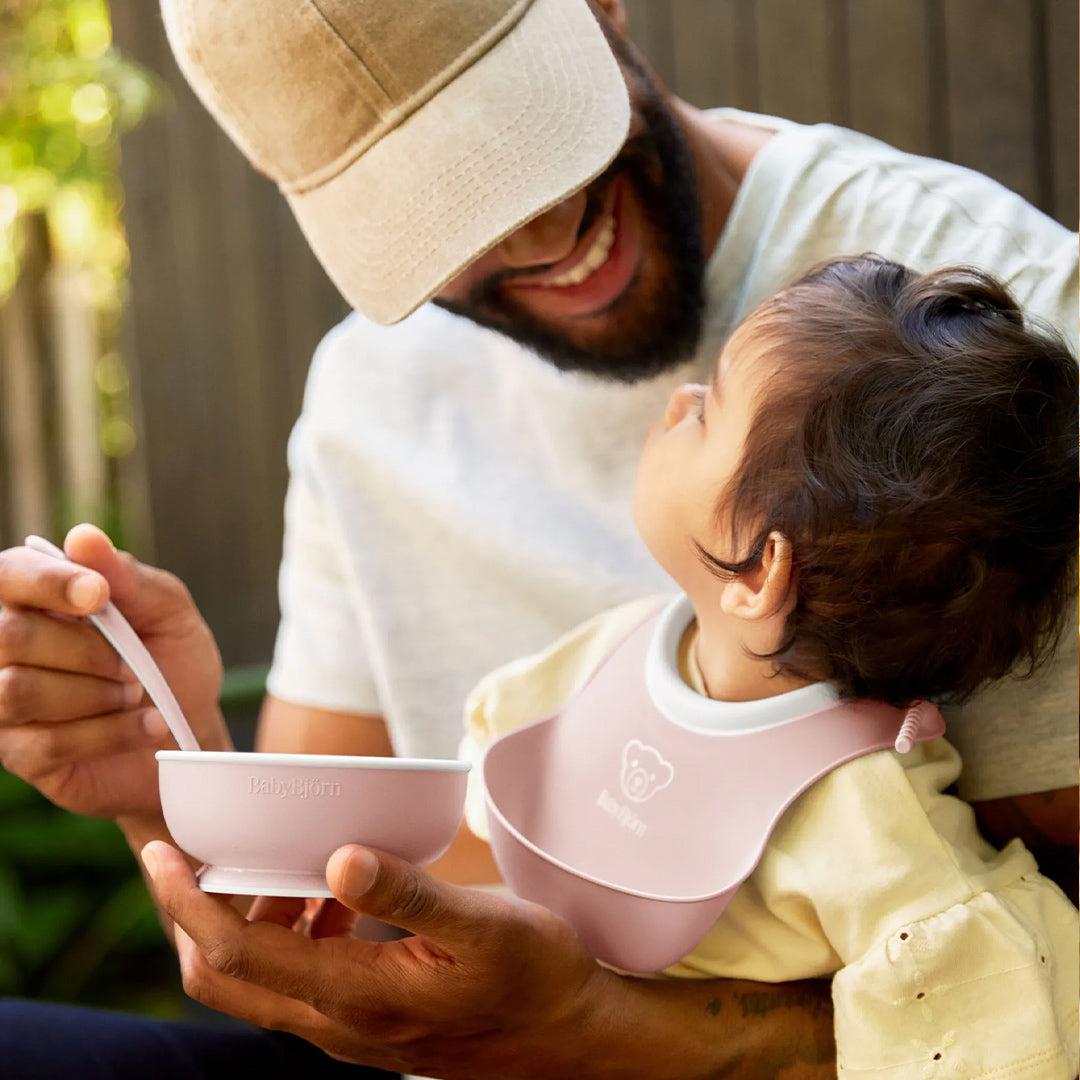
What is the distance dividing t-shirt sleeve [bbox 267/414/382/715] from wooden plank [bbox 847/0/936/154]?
1.16 metres

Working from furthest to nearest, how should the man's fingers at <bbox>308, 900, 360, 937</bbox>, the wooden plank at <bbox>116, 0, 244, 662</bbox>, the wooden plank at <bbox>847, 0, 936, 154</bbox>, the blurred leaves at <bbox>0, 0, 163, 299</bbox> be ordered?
1. the wooden plank at <bbox>116, 0, 244, 662</bbox>
2. the blurred leaves at <bbox>0, 0, 163, 299</bbox>
3. the wooden plank at <bbox>847, 0, 936, 154</bbox>
4. the man's fingers at <bbox>308, 900, 360, 937</bbox>

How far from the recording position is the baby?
103 centimetres

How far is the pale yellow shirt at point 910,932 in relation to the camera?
3.36ft

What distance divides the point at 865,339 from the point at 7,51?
114 inches

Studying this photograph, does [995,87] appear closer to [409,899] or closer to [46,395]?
[409,899]

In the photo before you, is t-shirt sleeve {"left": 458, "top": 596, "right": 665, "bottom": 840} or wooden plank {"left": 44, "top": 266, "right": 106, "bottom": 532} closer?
t-shirt sleeve {"left": 458, "top": 596, "right": 665, "bottom": 840}

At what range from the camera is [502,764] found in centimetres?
129

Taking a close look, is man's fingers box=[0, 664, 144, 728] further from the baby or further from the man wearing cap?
the baby

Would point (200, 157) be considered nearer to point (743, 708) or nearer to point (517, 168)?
point (517, 168)

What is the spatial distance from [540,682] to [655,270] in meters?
0.47

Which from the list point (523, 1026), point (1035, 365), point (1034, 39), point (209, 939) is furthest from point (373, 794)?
point (1034, 39)

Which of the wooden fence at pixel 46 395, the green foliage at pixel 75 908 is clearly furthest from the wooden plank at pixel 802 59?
the wooden fence at pixel 46 395

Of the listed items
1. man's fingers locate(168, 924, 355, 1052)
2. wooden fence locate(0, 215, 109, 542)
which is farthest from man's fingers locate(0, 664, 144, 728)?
wooden fence locate(0, 215, 109, 542)

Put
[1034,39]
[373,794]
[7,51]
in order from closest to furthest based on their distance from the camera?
[373,794], [1034,39], [7,51]
